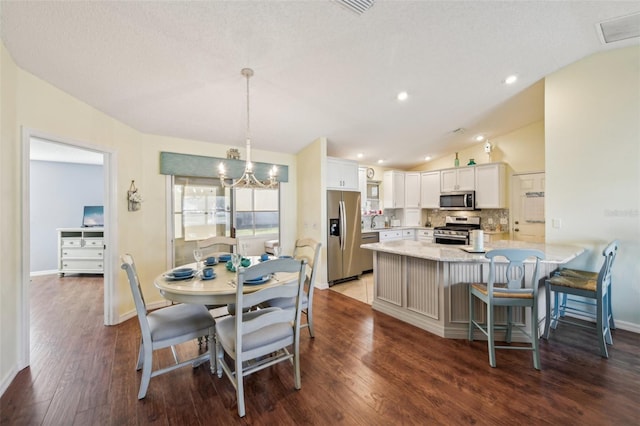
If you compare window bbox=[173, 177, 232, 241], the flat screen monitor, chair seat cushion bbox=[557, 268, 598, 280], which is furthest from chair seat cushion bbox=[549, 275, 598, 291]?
the flat screen monitor

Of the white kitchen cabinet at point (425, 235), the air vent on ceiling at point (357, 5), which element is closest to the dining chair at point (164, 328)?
the air vent on ceiling at point (357, 5)

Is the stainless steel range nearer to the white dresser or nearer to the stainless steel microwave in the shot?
the stainless steel microwave

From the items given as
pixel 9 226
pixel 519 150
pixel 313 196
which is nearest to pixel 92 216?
pixel 9 226

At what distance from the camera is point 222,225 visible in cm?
422

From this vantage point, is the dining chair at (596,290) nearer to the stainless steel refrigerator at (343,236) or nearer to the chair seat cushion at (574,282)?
the chair seat cushion at (574,282)

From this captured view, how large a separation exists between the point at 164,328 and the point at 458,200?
18.2 ft

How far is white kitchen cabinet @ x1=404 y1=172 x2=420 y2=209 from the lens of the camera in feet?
20.5

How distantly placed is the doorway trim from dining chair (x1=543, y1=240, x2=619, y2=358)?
15.7 feet

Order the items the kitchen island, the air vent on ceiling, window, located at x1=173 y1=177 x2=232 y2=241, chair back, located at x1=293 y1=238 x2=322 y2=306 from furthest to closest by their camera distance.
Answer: window, located at x1=173 y1=177 x2=232 y2=241
the kitchen island
chair back, located at x1=293 y1=238 x2=322 y2=306
the air vent on ceiling

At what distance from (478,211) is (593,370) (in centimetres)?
390

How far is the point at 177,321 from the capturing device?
200cm

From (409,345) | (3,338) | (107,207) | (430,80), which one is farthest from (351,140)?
(3,338)

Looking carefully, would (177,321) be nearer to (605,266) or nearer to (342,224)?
(342,224)

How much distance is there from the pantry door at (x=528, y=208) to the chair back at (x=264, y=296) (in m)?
4.94
